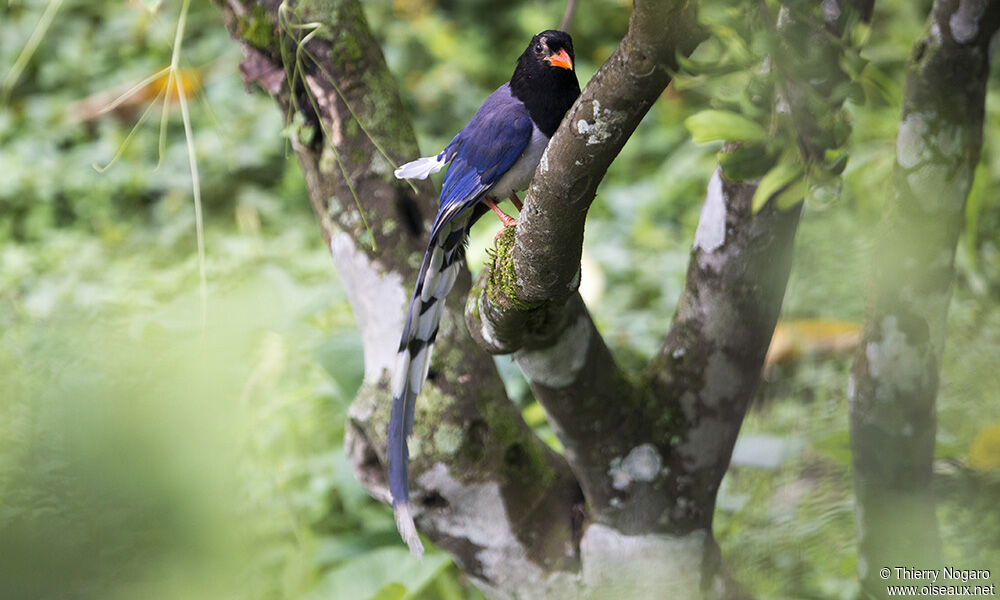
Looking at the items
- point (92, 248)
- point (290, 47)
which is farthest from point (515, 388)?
point (92, 248)

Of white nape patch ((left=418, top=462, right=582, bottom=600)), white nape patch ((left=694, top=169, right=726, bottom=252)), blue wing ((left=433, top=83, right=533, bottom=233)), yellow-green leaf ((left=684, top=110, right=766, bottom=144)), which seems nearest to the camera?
yellow-green leaf ((left=684, top=110, right=766, bottom=144))

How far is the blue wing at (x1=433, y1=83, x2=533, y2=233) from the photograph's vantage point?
1433mm

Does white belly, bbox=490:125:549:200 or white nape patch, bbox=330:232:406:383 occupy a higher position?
white belly, bbox=490:125:549:200

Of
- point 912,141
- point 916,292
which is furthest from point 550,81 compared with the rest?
point 916,292

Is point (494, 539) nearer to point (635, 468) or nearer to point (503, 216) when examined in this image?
point (635, 468)

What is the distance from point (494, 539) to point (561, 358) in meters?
0.41

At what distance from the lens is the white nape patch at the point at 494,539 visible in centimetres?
165

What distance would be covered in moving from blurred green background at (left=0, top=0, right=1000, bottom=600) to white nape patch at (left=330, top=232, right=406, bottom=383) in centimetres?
24

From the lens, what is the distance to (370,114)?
1726mm

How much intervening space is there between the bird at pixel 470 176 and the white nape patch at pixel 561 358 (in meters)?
0.19

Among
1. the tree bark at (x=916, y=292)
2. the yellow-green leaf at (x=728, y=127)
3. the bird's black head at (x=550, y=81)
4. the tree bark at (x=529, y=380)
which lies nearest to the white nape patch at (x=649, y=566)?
the tree bark at (x=529, y=380)

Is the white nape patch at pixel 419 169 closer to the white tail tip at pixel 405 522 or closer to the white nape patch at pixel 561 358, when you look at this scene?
the white nape patch at pixel 561 358

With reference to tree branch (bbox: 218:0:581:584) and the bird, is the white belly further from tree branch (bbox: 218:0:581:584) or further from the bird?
tree branch (bbox: 218:0:581:584)

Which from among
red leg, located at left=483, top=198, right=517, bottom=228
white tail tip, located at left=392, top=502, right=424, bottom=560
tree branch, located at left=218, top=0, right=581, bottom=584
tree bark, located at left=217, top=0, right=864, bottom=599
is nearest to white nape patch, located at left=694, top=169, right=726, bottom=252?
tree bark, located at left=217, top=0, right=864, bottom=599
